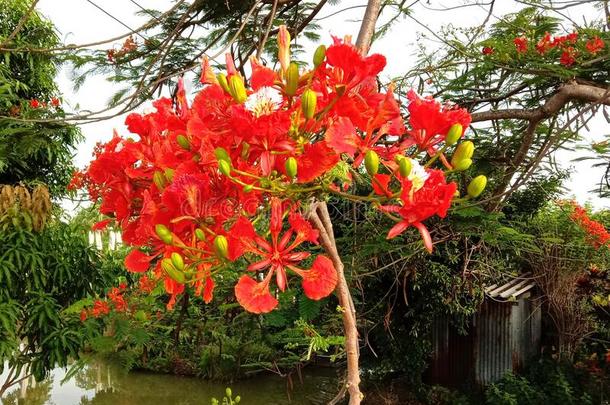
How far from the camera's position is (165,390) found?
8.20m

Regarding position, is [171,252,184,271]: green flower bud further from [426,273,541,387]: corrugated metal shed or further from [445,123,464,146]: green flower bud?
[426,273,541,387]: corrugated metal shed

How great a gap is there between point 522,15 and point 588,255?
352 centimetres

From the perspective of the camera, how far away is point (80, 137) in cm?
775

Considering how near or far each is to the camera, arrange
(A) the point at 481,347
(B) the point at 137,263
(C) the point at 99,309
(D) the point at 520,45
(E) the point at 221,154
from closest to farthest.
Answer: (E) the point at 221,154 < (B) the point at 137,263 < (D) the point at 520,45 < (C) the point at 99,309 < (A) the point at 481,347

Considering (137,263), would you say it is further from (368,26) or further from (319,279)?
(368,26)

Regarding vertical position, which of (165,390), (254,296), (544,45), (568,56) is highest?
(544,45)

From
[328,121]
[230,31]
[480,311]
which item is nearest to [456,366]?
[480,311]

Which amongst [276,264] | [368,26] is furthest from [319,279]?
[368,26]

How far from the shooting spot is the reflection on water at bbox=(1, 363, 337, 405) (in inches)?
296

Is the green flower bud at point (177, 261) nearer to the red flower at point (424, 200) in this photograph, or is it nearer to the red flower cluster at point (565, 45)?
the red flower at point (424, 200)

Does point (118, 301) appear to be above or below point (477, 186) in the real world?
below

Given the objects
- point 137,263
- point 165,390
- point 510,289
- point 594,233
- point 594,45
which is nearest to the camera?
point 137,263

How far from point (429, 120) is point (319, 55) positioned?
181 millimetres

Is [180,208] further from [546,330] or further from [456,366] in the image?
[546,330]
